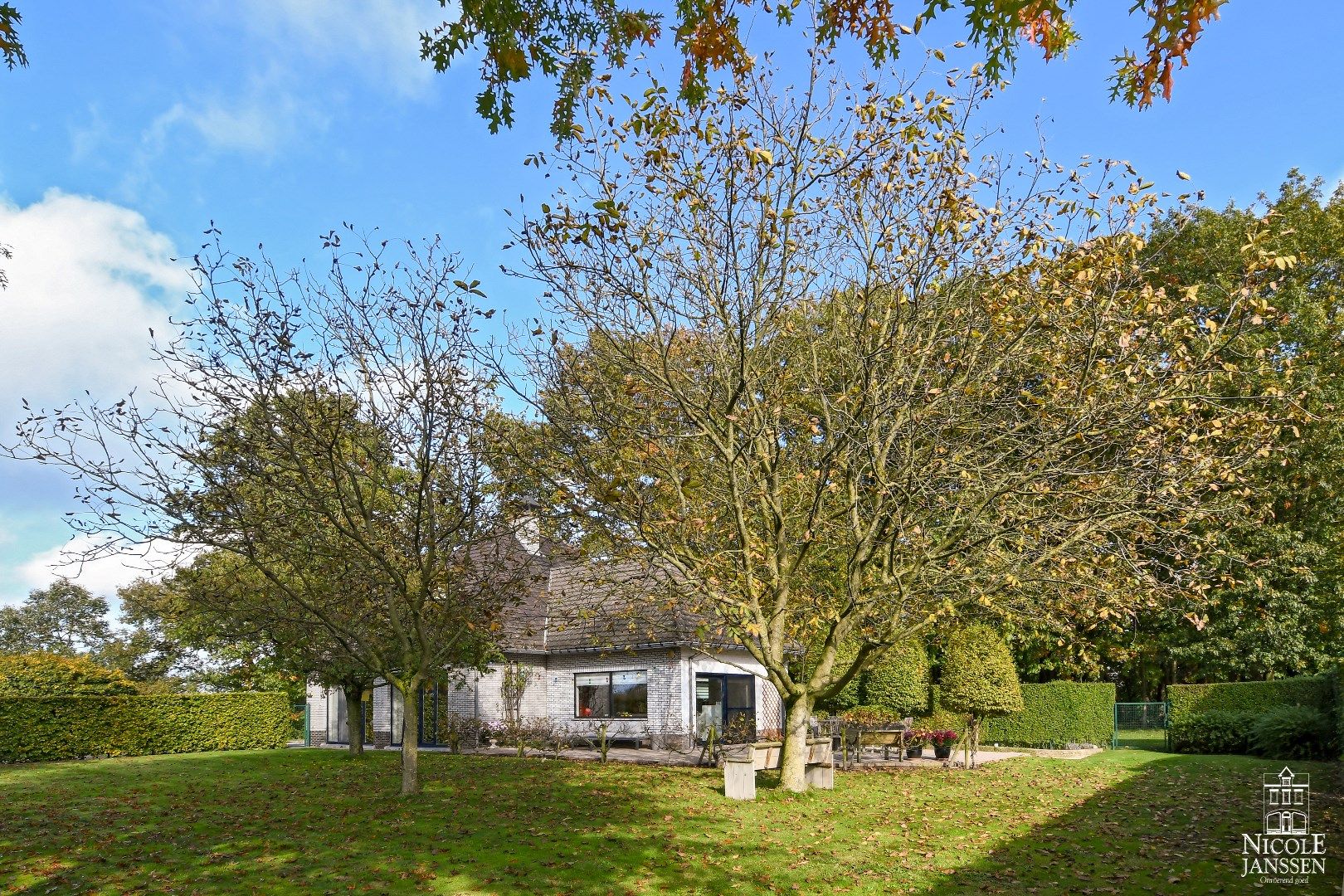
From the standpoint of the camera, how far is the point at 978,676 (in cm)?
2280

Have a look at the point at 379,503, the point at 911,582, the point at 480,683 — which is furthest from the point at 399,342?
the point at 480,683

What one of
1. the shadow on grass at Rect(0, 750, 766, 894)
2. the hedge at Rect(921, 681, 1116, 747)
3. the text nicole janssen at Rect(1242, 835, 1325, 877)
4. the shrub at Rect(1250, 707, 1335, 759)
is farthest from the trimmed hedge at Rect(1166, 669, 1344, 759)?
the shadow on grass at Rect(0, 750, 766, 894)

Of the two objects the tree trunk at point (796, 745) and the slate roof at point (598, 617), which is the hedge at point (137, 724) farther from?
the tree trunk at point (796, 745)

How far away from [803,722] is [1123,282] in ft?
27.6

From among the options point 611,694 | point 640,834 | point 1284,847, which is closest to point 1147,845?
point 1284,847

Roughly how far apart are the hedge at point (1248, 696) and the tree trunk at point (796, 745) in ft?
46.8

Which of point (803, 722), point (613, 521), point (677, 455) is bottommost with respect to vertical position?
point (803, 722)

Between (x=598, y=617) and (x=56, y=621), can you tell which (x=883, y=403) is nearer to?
(x=598, y=617)

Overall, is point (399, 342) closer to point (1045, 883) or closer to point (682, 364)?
point (682, 364)

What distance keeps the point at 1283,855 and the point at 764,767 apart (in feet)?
26.3

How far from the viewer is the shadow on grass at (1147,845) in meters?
8.77

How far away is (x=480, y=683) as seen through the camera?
89.8ft

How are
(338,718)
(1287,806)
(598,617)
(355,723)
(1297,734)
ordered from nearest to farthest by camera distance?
1. (1287,806)
2. (1297,734)
3. (598,617)
4. (355,723)
5. (338,718)

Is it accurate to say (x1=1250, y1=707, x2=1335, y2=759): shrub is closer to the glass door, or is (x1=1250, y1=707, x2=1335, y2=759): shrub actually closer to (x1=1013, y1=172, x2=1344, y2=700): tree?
(x1=1013, y1=172, x2=1344, y2=700): tree
